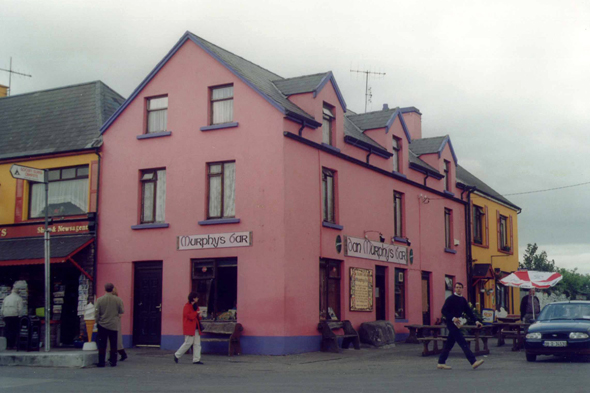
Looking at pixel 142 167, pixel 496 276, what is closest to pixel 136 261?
pixel 142 167

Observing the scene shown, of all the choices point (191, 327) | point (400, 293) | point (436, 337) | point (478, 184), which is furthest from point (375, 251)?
point (478, 184)

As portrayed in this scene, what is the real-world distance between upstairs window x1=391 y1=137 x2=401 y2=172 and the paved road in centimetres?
965

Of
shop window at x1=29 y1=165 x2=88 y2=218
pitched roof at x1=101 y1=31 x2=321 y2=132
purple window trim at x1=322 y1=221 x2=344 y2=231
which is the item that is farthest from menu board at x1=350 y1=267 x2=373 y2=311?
shop window at x1=29 y1=165 x2=88 y2=218

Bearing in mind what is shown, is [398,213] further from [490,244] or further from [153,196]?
[490,244]

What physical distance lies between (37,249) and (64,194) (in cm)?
225

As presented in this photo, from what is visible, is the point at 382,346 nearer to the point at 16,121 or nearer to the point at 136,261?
the point at 136,261

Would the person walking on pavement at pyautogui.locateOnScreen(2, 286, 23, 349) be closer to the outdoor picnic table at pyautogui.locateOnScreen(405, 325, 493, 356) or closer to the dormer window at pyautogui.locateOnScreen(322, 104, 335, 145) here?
the dormer window at pyautogui.locateOnScreen(322, 104, 335, 145)

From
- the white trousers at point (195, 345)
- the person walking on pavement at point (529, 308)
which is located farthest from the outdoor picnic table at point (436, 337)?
the white trousers at point (195, 345)

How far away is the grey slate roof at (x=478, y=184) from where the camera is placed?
Answer: 35766 mm

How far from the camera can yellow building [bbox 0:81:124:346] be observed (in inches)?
894

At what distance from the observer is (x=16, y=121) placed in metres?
26.8

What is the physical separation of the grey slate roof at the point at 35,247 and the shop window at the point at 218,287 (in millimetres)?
4049

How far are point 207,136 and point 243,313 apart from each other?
5.30 m

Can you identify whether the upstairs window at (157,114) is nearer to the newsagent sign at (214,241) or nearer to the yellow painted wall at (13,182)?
the yellow painted wall at (13,182)
